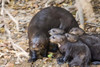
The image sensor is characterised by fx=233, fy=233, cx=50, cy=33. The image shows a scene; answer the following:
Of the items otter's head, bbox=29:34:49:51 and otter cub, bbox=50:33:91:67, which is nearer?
otter cub, bbox=50:33:91:67

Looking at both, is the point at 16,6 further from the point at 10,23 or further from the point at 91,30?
the point at 91,30

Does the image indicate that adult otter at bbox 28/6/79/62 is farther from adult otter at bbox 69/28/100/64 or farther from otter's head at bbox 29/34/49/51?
adult otter at bbox 69/28/100/64

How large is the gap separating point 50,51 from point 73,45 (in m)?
0.89

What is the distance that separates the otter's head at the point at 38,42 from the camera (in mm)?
4301

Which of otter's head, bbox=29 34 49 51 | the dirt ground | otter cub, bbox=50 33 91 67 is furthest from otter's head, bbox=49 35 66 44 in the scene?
the dirt ground

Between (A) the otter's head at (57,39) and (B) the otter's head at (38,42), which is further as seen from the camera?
(B) the otter's head at (38,42)

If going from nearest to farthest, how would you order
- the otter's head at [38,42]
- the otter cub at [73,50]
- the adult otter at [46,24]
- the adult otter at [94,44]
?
the otter cub at [73,50]
the adult otter at [94,44]
the otter's head at [38,42]
the adult otter at [46,24]

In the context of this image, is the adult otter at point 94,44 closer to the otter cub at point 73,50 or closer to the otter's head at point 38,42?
the otter cub at point 73,50

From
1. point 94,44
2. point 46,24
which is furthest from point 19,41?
point 94,44

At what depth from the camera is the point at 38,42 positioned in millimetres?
4305

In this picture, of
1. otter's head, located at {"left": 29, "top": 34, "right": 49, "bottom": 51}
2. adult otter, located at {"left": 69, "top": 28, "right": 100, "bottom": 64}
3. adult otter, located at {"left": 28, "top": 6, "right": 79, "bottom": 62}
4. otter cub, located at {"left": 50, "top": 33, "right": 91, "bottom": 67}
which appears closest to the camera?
otter cub, located at {"left": 50, "top": 33, "right": 91, "bottom": 67}

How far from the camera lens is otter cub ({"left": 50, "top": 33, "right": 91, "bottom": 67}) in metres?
3.91

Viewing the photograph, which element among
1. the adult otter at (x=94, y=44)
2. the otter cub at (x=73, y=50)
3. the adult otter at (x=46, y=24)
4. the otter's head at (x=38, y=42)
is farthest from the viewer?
the adult otter at (x=46, y=24)

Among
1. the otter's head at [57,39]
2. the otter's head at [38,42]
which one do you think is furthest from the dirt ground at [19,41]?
the otter's head at [57,39]
